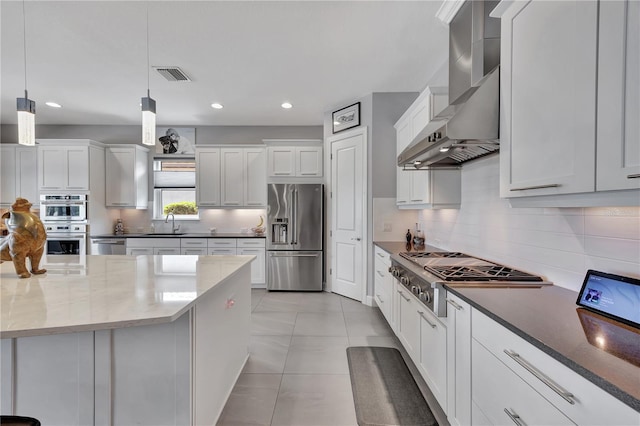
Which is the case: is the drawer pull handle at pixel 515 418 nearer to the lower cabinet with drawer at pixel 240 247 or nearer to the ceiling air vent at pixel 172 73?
the ceiling air vent at pixel 172 73

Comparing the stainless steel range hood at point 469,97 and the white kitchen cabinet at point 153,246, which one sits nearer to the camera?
the stainless steel range hood at point 469,97

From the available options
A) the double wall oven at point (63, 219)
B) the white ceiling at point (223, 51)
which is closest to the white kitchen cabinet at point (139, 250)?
the double wall oven at point (63, 219)

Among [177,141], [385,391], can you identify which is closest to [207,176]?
[177,141]

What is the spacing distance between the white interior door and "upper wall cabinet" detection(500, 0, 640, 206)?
2.61 metres

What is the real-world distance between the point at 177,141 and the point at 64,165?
5.90ft

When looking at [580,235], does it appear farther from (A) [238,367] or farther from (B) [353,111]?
(B) [353,111]

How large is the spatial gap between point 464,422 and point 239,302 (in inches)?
65.3

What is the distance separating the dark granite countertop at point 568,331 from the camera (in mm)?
728

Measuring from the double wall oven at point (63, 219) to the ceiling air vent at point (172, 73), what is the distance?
9.53 feet

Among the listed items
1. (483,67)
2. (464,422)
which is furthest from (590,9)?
(464,422)

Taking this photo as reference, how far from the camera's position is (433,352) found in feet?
5.89

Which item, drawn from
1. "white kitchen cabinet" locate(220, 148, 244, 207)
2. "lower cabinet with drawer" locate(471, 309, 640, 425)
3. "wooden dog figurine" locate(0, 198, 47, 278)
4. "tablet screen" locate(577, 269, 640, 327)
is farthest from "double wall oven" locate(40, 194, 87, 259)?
"tablet screen" locate(577, 269, 640, 327)

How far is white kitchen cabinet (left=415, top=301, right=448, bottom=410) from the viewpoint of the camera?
1.65 m

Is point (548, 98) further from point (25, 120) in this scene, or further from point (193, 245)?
point (193, 245)
